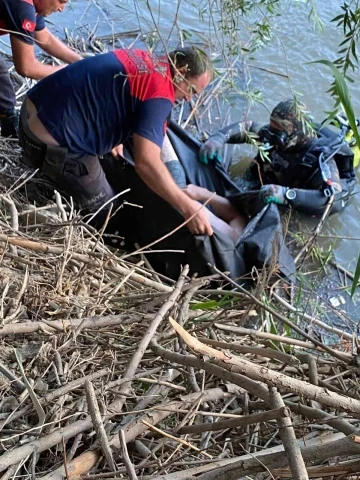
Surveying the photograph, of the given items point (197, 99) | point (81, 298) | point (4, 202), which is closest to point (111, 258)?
point (81, 298)

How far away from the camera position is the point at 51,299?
65.2 inches

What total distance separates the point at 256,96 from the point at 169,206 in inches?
44.8

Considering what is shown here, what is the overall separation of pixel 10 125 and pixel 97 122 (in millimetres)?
827

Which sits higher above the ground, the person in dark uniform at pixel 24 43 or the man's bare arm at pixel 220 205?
the person in dark uniform at pixel 24 43

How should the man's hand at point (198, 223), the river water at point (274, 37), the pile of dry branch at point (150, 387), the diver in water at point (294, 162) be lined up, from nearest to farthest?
1. the pile of dry branch at point (150, 387)
2. the man's hand at point (198, 223)
3. the diver in water at point (294, 162)
4. the river water at point (274, 37)

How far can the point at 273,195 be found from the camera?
3594 millimetres

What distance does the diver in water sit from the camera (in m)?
3.82

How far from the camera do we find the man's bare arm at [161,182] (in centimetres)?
294

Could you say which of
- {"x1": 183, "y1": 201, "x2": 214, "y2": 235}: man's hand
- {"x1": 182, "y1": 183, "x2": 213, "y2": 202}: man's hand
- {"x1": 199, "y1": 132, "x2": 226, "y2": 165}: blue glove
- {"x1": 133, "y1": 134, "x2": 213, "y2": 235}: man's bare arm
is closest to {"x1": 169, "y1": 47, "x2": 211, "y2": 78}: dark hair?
{"x1": 133, "y1": 134, "x2": 213, "y2": 235}: man's bare arm

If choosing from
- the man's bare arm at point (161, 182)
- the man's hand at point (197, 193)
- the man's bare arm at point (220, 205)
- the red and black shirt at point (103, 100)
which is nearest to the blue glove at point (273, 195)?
the man's bare arm at point (220, 205)

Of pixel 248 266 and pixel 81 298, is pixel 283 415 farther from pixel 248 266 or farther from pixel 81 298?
pixel 248 266

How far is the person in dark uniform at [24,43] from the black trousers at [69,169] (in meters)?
0.32

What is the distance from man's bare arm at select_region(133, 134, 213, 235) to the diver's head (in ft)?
3.89

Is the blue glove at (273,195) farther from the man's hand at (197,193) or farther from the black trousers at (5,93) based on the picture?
the black trousers at (5,93)
